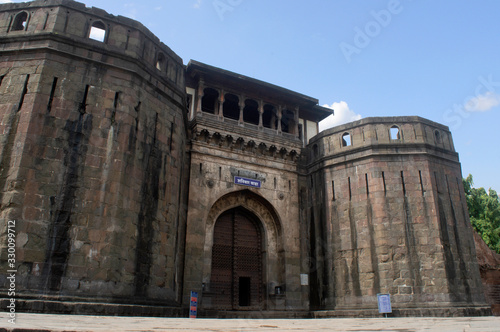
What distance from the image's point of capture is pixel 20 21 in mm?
12445

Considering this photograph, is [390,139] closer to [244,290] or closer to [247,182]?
[247,182]

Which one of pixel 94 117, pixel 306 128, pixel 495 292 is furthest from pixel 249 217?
pixel 495 292

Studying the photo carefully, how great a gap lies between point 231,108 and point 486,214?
24772 mm

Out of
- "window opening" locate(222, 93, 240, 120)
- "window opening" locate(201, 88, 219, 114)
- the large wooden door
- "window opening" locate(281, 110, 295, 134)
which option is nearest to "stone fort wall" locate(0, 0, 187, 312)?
the large wooden door

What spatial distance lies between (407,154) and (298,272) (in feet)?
23.2

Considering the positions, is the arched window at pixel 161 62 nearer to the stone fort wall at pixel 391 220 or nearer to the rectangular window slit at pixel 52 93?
the rectangular window slit at pixel 52 93

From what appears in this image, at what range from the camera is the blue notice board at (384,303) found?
1381 centimetres

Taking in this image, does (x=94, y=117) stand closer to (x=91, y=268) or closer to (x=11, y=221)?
(x=11, y=221)

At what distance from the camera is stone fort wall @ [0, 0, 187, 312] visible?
9656 mm

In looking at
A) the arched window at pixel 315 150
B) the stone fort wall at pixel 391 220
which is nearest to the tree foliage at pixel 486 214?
the stone fort wall at pixel 391 220

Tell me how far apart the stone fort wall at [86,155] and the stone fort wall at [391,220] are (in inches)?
296

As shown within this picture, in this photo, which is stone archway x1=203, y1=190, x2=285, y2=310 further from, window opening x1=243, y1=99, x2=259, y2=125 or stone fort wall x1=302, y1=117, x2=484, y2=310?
window opening x1=243, y1=99, x2=259, y2=125

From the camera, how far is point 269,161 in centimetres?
1864

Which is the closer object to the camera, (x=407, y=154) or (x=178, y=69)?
(x=178, y=69)
